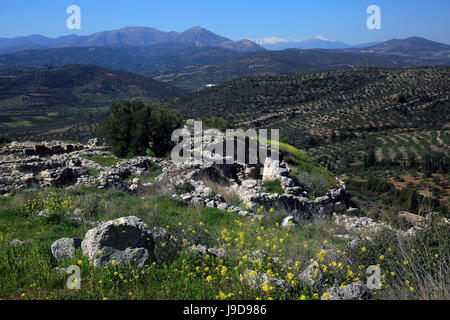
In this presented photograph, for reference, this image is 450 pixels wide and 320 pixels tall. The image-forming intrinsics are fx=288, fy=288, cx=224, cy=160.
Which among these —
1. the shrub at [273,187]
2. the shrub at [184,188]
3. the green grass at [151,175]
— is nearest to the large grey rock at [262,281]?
the shrub at [184,188]

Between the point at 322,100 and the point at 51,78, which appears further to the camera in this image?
the point at 51,78

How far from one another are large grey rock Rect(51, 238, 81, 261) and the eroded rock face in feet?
0.59

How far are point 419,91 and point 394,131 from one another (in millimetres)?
19944

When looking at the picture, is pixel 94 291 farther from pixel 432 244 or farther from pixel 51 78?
pixel 51 78

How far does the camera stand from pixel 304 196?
1105 centimetres

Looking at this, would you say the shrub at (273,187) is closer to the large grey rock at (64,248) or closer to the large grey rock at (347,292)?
the large grey rock at (347,292)

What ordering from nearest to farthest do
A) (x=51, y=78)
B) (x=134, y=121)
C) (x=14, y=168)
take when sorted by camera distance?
(x=14, y=168) < (x=134, y=121) < (x=51, y=78)

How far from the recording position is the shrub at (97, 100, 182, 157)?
19.1 meters

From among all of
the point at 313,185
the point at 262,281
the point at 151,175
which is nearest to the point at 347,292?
the point at 262,281

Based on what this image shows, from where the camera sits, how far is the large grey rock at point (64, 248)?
462 cm

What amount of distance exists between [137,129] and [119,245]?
50.4ft

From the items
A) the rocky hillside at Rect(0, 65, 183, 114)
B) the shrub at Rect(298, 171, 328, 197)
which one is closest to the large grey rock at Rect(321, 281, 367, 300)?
the shrub at Rect(298, 171, 328, 197)
